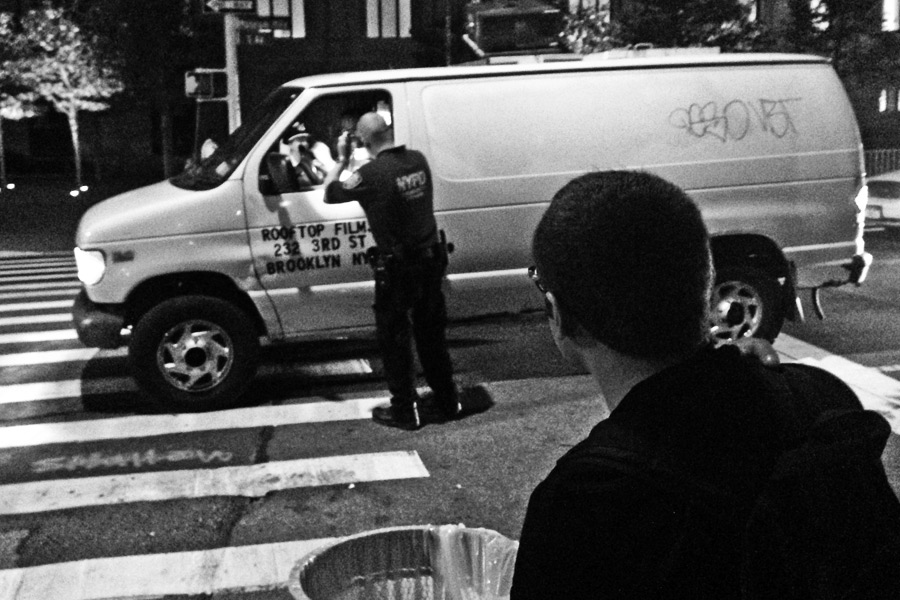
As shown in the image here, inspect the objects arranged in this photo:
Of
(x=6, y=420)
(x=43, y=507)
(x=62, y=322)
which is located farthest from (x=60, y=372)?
(x=43, y=507)

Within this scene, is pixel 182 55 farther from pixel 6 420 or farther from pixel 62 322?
pixel 6 420

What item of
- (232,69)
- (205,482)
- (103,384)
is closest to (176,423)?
(205,482)

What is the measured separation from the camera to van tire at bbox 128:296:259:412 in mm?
7105

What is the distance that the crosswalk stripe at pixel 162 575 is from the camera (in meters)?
4.52

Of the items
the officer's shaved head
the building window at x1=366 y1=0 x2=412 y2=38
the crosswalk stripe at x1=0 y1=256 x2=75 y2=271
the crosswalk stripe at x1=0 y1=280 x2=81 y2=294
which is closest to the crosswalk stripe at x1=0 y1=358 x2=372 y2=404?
the officer's shaved head

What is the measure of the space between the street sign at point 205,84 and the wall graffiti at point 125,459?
712cm

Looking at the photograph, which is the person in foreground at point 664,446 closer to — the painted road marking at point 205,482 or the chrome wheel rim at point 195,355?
the painted road marking at point 205,482

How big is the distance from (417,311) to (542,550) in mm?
5144

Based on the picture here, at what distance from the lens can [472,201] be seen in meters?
7.61

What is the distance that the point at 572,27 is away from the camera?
1097 inches

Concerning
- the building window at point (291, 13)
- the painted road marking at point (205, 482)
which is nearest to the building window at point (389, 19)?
the building window at point (291, 13)

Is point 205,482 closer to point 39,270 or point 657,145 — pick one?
point 657,145

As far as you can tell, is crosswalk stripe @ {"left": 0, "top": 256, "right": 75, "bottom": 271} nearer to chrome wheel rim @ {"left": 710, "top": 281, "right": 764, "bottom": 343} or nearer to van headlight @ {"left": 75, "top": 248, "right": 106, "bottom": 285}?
van headlight @ {"left": 75, "top": 248, "right": 106, "bottom": 285}

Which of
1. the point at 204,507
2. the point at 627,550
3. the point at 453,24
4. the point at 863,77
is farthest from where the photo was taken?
the point at 453,24
